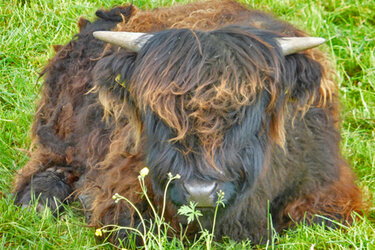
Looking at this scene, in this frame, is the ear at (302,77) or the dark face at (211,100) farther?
the ear at (302,77)

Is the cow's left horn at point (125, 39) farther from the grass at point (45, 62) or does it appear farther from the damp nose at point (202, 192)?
the grass at point (45, 62)

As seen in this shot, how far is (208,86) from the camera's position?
3.54 metres

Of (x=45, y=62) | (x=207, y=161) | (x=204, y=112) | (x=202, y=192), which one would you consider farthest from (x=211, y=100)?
(x=45, y=62)

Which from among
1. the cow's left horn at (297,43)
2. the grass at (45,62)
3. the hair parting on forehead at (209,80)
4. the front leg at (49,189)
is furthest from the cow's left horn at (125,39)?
the front leg at (49,189)

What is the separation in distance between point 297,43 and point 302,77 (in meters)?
0.22

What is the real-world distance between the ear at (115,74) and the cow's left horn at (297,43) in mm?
924

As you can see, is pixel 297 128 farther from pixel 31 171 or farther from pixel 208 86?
pixel 31 171

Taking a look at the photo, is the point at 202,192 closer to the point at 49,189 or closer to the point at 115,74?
the point at 115,74

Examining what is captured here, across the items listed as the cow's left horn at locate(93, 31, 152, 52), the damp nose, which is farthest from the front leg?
the damp nose

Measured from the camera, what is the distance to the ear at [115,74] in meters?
3.89

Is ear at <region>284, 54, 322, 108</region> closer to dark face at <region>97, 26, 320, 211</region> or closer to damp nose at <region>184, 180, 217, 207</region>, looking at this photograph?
dark face at <region>97, 26, 320, 211</region>

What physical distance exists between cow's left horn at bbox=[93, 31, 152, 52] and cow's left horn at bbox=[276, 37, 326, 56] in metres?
0.83

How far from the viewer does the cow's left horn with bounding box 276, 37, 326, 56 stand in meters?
3.63

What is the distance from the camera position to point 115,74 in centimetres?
392
